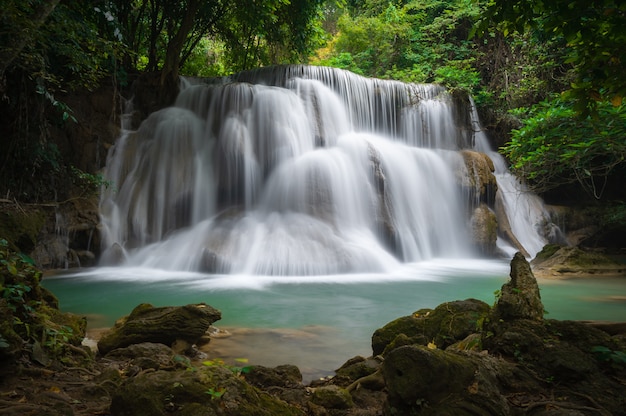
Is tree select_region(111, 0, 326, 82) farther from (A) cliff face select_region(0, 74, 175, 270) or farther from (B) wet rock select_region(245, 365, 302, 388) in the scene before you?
(B) wet rock select_region(245, 365, 302, 388)

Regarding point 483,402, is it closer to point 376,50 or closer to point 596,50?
point 596,50

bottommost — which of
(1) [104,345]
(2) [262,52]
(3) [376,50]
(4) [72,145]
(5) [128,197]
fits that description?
(1) [104,345]

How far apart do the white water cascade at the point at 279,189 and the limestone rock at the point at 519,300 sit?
6.99 meters

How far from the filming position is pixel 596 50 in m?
3.40

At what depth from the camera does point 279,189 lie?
1296cm

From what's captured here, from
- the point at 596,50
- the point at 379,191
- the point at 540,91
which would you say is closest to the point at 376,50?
the point at 540,91

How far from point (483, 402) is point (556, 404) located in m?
0.46

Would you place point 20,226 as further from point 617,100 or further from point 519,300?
point 617,100

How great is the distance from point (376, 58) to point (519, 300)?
22766mm

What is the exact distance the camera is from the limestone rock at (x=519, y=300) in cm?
336

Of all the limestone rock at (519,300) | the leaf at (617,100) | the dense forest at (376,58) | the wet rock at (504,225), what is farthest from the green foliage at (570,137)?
the limestone rock at (519,300)

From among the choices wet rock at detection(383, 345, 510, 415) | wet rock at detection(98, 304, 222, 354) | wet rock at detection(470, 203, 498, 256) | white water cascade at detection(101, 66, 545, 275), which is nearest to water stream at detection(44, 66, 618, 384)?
white water cascade at detection(101, 66, 545, 275)

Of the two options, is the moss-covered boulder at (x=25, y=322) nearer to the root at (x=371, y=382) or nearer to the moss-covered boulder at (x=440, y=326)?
the root at (x=371, y=382)

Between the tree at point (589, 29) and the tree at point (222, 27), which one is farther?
the tree at point (222, 27)
